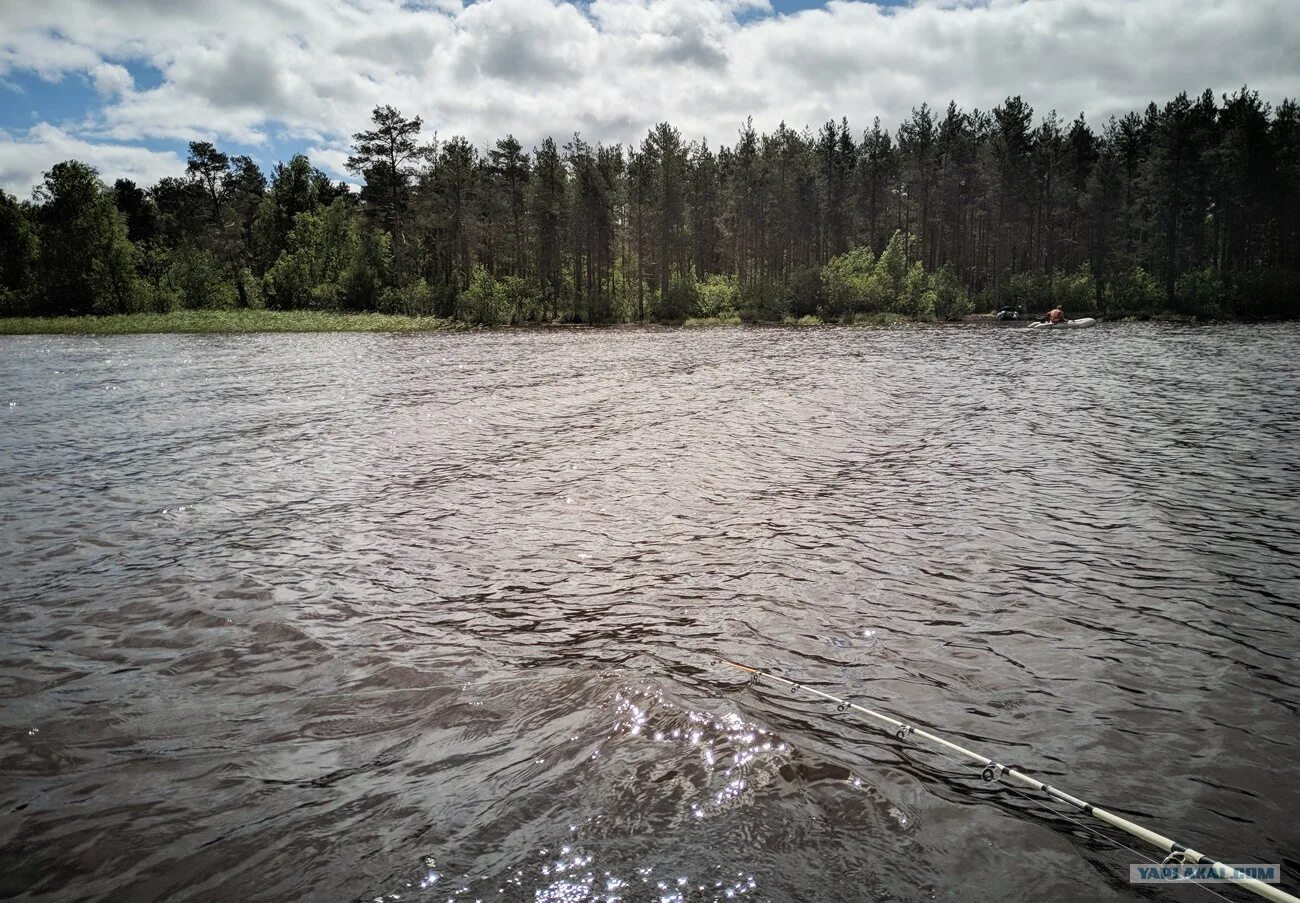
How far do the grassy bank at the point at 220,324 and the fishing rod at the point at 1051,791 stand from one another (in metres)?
67.2

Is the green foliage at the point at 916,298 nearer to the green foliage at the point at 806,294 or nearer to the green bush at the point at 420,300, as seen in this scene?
the green foliage at the point at 806,294

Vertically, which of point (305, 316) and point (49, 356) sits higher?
point (305, 316)

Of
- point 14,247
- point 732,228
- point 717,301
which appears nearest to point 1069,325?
point 717,301

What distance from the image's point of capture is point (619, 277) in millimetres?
94062

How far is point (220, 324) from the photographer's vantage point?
2712 inches

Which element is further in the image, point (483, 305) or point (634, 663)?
point (483, 305)

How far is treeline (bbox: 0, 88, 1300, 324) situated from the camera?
74.4 m

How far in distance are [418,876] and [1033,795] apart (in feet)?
12.6

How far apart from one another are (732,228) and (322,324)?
57.4 m

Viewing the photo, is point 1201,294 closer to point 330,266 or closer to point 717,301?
point 717,301

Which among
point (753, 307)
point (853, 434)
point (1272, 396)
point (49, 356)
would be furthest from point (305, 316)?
point (1272, 396)

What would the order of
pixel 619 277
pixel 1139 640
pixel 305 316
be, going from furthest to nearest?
pixel 619 277
pixel 305 316
pixel 1139 640

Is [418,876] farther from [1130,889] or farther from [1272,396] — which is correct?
[1272,396]

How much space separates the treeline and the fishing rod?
70624 mm
